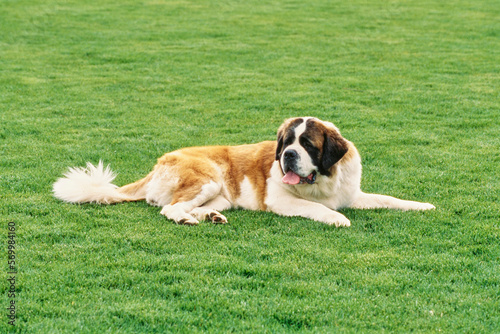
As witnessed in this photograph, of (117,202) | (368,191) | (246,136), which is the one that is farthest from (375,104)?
(117,202)

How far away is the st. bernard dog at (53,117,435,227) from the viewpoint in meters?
6.60

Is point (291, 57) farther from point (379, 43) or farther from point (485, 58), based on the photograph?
point (485, 58)

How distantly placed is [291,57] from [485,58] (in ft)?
16.5

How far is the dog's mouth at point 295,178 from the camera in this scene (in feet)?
22.0

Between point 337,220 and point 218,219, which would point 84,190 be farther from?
point 337,220

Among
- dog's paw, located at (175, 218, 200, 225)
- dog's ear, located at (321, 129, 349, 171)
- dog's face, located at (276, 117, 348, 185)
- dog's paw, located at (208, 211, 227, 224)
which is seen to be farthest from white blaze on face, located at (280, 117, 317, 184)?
dog's paw, located at (175, 218, 200, 225)

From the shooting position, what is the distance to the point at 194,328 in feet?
13.8

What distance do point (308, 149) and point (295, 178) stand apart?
0.36 m

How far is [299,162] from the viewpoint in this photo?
21.5ft

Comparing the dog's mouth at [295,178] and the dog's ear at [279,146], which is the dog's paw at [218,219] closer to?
the dog's mouth at [295,178]

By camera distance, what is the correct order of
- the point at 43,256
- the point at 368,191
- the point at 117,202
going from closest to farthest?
the point at 43,256
the point at 117,202
the point at 368,191

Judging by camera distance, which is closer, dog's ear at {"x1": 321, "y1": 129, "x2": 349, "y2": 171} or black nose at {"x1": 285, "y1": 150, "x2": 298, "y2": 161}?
black nose at {"x1": 285, "y1": 150, "x2": 298, "y2": 161}

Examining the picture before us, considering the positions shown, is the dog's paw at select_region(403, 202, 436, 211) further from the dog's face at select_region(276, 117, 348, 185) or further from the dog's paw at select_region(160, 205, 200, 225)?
the dog's paw at select_region(160, 205, 200, 225)

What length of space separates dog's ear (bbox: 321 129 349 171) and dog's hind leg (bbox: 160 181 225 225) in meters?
1.29
